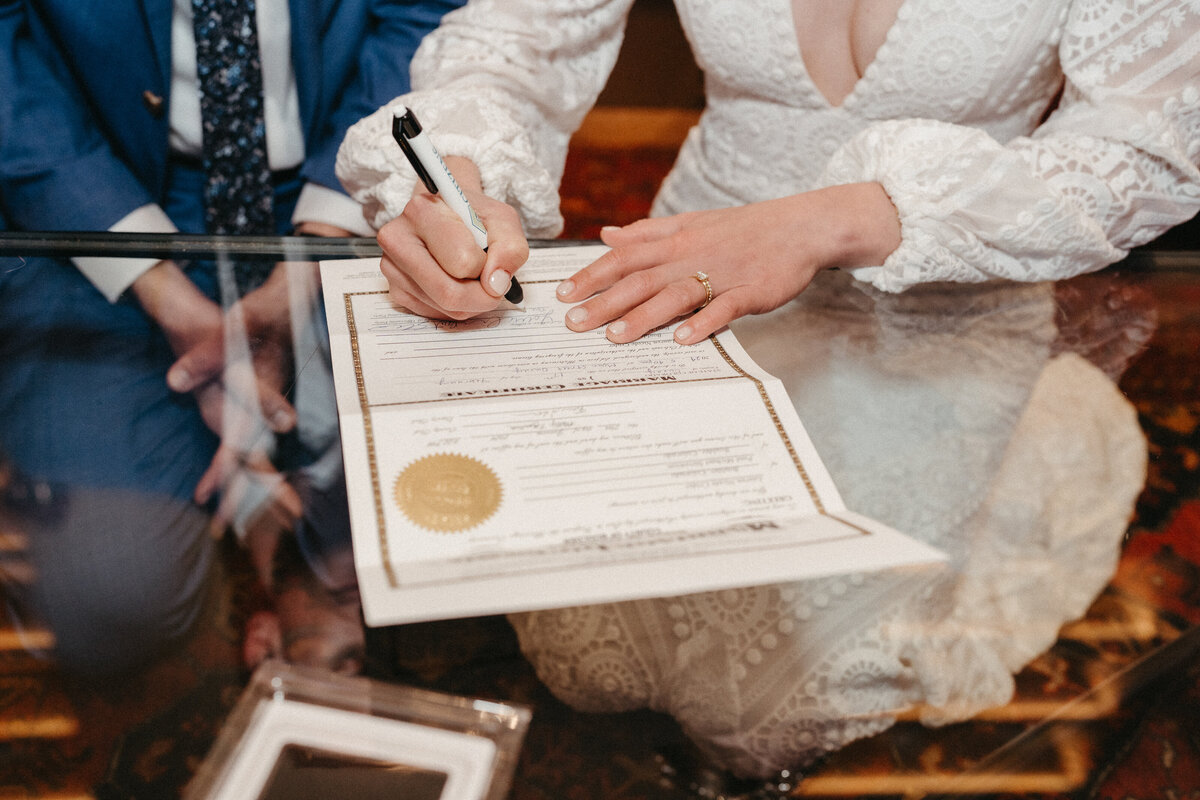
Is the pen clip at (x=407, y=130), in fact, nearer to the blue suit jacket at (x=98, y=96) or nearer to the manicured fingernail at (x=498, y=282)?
the manicured fingernail at (x=498, y=282)

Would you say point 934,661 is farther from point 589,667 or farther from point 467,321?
point 467,321

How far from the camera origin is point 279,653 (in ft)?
1.46

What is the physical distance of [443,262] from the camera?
56cm

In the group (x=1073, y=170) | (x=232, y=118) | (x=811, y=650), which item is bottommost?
(x=811, y=650)

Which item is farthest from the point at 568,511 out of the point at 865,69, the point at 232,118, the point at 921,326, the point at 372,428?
the point at 232,118

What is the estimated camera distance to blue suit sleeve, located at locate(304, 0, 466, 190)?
3.45ft

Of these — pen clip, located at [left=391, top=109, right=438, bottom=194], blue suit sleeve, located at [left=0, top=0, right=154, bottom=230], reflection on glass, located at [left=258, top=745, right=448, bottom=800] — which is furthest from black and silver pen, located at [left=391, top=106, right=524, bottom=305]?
blue suit sleeve, located at [left=0, top=0, right=154, bottom=230]

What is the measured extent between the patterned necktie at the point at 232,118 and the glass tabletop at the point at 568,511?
374mm

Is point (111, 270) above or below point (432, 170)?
below

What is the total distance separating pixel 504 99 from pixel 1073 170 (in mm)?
564

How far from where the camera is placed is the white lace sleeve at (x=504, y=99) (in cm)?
76

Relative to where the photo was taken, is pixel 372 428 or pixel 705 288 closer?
pixel 372 428

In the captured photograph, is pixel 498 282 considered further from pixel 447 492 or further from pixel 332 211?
pixel 332 211

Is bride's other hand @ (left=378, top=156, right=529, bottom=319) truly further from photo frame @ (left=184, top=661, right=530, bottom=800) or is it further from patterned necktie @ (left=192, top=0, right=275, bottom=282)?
patterned necktie @ (left=192, top=0, right=275, bottom=282)
